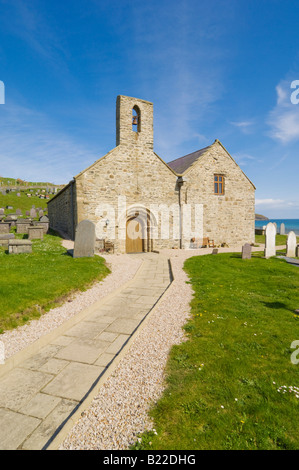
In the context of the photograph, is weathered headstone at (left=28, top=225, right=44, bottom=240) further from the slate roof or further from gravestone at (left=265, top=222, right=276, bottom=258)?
gravestone at (left=265, top=222, right=276, bottom=258)

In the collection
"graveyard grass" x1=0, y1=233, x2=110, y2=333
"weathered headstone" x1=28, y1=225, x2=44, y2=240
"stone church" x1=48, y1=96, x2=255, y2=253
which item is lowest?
"graveyard grass" x1=0, y1=233, x2=110, y2=333

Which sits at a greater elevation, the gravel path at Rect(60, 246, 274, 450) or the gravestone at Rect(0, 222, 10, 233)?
the gravestone at Rect(0, 222, 10, 233)

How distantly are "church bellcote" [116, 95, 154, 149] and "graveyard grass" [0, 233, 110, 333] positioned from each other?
10.5 metres

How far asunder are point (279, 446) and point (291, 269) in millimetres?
10736

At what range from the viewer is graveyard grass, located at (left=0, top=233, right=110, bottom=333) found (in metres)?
6.06

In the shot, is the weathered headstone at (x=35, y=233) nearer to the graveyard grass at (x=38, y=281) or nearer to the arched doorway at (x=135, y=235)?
the graveyard grass at (x=38, y=281)

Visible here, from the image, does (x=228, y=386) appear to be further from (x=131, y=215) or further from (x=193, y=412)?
(x=131, y=215)

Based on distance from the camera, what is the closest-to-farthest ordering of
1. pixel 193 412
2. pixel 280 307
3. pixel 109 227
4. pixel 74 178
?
pixel 193 412, pixel 280 307, pixel 74 178, pixel 109 227

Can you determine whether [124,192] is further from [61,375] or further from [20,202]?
[20,202]

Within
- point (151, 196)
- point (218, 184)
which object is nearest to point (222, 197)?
point (218, 184)

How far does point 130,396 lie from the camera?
134 inches

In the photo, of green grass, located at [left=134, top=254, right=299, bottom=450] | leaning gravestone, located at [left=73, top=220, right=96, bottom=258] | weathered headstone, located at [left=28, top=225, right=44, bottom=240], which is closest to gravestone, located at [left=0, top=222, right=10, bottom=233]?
weathered headstone, located at [left=28, top=225, right=44, bottom=240]
